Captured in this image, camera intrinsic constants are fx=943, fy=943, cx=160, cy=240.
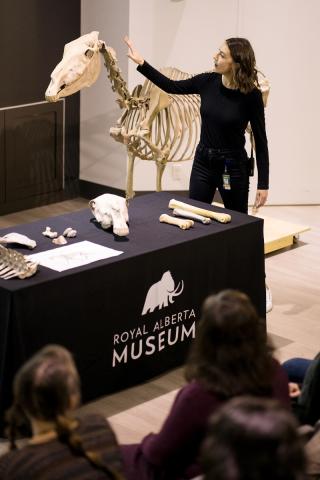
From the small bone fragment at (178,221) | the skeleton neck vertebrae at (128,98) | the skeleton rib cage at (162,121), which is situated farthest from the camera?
the skeleton rib cage at (162,121)

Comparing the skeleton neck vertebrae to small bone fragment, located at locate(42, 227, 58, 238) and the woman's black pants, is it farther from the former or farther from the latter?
small bone fragment, located at locate(42, 227, 58, 238)

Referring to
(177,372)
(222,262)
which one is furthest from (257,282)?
(177,372)

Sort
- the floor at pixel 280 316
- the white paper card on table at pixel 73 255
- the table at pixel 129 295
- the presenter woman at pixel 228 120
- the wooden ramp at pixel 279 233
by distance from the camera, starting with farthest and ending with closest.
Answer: the wooden ramp at pixel 279 233 < the presenter woman at pixel 228 120 < the floor at pixel 280 316 < the white paper card on table at pixel 73 255 < the table at pixel 129 295

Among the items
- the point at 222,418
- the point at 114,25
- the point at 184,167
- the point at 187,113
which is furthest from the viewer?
the point at 184,167

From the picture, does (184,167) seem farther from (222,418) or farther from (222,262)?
(222,418)

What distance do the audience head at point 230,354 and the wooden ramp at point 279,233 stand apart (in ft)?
12.5

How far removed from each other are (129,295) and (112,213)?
0.48 meters

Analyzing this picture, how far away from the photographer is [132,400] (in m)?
4.48

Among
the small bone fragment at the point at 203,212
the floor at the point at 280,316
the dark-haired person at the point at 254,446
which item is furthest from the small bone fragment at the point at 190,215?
the dark-haired person at the point at 254,446

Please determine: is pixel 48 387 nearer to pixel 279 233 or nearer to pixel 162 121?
pixel 162 121

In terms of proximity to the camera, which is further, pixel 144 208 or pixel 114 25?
pixel 114 25

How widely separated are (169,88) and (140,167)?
2352mm

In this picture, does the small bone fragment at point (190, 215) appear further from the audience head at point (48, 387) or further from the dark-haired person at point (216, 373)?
the audience head at point (48, 387)

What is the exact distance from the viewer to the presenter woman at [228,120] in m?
4.85
